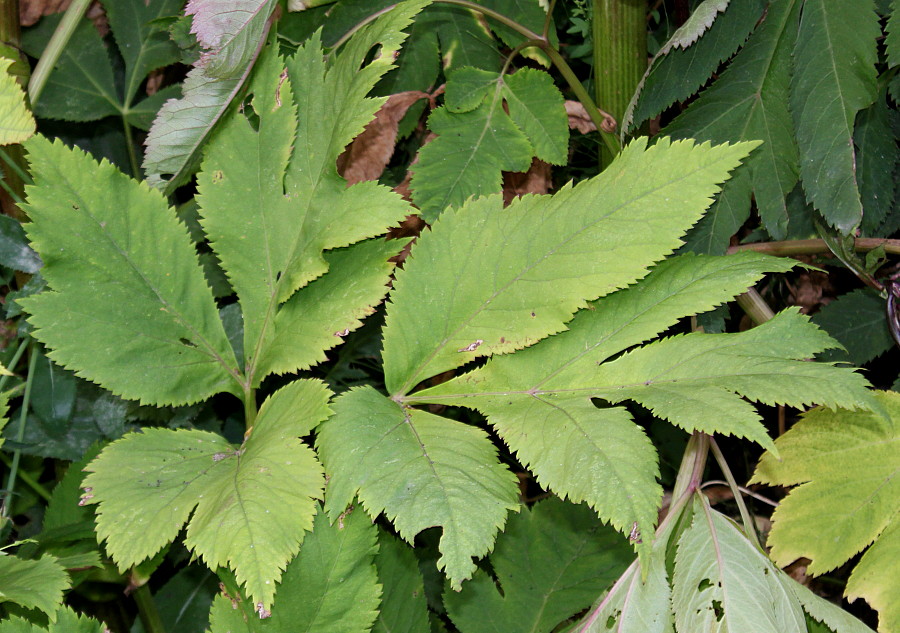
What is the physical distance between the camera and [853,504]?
3.09 ft

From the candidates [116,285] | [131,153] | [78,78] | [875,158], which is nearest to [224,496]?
[116,285]

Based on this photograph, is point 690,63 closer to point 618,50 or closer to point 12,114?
point 618,50

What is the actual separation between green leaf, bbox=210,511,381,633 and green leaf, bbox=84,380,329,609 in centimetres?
7

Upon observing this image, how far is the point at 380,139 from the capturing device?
1.17m

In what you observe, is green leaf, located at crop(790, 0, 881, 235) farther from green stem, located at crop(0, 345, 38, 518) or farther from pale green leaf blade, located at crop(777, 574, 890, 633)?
green stem, located at crop(0, 345, 38, 518)

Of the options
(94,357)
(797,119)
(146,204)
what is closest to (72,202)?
(146,204)

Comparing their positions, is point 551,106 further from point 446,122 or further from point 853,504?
point 853,504

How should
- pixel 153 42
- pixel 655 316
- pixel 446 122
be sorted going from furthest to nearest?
1. pixel 153 42
2. pixel 446 122
3. pixel 655 316

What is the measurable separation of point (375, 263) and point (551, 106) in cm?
37

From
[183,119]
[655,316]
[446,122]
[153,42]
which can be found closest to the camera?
[655,316]

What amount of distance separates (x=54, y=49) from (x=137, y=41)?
0.59ft

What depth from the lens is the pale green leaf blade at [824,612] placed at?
0.95 meters

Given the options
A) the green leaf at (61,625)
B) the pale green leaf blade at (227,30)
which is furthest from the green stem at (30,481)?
the pale green leaf blade at (227,30)

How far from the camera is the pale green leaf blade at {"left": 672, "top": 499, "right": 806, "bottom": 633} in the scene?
2.93ft
